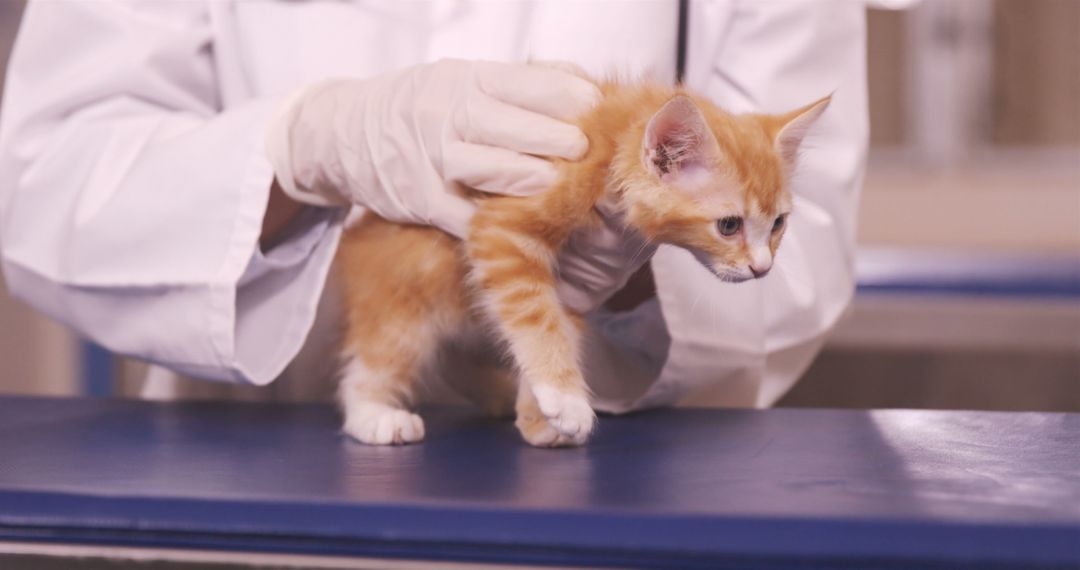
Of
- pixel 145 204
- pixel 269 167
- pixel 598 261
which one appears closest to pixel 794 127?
pixel 598 261

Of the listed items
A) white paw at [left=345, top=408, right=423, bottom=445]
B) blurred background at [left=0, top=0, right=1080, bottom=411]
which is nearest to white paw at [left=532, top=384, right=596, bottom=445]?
white paw at [left=345, top=408, right=423, bottom=445]

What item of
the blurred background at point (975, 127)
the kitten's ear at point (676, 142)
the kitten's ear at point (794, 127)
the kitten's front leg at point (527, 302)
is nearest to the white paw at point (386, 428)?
the kitten's front leg at point (527, 302)

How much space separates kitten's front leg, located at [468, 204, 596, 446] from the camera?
0.93m

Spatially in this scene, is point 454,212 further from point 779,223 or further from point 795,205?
point 795,205

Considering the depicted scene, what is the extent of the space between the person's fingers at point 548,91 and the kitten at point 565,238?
22mm

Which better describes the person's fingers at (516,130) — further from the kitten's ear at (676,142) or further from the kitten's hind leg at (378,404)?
the kitten's hind leg at (378,404)

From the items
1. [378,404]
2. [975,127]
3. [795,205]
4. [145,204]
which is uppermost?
[145,204]

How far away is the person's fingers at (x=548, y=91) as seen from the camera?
967 millimetres

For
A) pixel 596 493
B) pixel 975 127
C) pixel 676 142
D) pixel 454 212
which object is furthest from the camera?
pixel 975 127

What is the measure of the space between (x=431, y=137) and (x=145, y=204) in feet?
1.23

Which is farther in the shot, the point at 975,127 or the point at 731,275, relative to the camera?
the point at 975,127

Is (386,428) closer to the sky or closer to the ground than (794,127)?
closer to the ground

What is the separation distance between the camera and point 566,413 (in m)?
0.88

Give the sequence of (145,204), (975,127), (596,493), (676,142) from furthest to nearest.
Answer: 1. (975,127)
2. (145,204)
3. (676,142)
4. (596,493)
